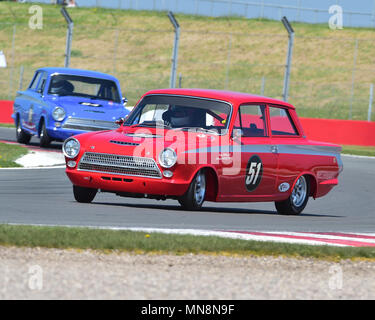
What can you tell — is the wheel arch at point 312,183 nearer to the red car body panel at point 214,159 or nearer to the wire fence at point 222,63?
the red car body panel at point 214,159

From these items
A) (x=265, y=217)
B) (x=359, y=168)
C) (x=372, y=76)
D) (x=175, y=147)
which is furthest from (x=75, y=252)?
(x=372, y=76)

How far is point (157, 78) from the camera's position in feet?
171

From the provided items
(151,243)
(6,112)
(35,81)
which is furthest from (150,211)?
(6,112)

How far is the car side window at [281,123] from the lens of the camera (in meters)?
12.5

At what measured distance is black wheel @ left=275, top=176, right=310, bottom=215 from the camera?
12.6m

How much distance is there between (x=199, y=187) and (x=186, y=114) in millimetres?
1043

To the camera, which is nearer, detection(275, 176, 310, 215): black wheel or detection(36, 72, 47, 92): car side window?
detection(275, 176, 310, 215): black wheel

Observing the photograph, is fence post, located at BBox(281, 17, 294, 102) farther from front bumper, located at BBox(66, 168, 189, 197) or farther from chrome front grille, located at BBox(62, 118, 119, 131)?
front bumper, located at BBox(66, 168, 189, 197)

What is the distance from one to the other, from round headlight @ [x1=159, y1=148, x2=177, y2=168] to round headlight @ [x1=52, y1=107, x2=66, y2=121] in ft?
29.7

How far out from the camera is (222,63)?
53969 millimetres

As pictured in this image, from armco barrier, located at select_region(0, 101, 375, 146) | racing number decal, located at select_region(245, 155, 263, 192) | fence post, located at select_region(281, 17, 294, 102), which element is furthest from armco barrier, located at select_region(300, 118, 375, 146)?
racing number decal, located at select_region(245, 155, 263, 192)

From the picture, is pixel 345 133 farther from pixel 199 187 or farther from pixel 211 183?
pixel 199 187

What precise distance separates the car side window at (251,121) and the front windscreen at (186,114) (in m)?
0.21
